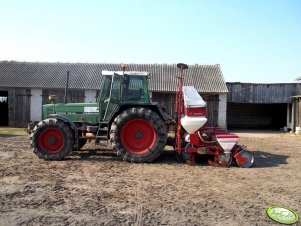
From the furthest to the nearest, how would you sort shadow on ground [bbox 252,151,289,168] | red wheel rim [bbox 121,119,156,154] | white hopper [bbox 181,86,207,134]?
shadow on ground [bbox 252,151,289,168] < red wheel rim [bbox 121,119,156,154] < white hopper [bbox 181,86,207,134]

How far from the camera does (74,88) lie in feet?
66.0

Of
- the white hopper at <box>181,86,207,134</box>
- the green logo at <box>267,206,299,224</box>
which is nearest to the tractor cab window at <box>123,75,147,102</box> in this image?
the white hopper at <box>181,86,207,134</box>

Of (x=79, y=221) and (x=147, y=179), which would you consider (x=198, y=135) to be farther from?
(x=79, y=221)

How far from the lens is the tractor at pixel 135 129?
26.7 feet

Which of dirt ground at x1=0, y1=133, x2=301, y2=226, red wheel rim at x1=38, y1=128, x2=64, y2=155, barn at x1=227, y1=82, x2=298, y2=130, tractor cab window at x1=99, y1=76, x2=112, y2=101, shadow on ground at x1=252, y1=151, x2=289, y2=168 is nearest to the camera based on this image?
dirt ground at x1=0, y1=133, x2=301, y2=226

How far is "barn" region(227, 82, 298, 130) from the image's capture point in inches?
874

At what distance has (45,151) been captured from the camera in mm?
8422

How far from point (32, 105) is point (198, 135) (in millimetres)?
14879

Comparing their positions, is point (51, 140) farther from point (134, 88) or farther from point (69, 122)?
point (134, 88)

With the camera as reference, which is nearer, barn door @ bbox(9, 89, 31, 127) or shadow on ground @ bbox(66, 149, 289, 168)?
shadow on ground @ bbox(66, 149, 289, 168)

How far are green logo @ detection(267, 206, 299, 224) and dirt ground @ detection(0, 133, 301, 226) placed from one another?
0.12 meters

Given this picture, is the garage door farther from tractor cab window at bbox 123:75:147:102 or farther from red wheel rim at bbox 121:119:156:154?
red wheel rim at bbox 121:119:156:154

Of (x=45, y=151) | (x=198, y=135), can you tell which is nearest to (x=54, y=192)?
(x=45, y=151)

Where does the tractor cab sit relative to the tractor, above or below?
above
